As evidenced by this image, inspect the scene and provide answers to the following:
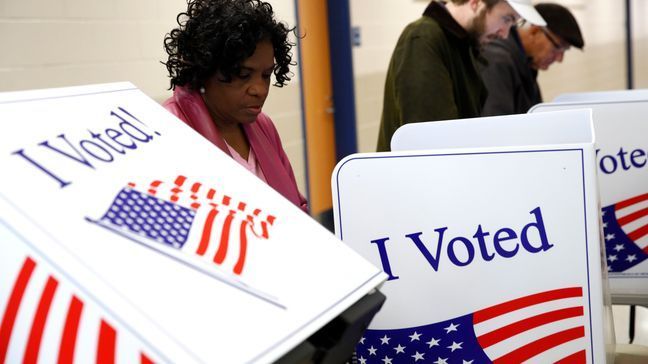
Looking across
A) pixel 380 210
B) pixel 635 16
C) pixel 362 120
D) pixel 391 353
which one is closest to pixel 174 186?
pixel 380 210

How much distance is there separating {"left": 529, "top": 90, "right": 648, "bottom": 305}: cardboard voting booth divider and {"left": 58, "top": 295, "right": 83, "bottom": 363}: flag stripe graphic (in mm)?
1499

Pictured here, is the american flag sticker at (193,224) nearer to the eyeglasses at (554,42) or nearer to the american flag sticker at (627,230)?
the american flag sticker at (627,230)

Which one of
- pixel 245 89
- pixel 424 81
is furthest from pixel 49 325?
pixel 424 81

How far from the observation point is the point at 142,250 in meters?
0.69

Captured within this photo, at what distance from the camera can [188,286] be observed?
683mm

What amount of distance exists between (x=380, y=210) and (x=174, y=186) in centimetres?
52

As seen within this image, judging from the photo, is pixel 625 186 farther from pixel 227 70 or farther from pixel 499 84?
pixel 227 70

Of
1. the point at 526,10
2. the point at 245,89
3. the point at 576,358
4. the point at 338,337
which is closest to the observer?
the point at 338,337

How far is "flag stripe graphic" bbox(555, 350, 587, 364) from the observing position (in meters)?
1.18

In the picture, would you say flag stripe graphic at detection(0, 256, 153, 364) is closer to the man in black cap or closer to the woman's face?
the woman's face

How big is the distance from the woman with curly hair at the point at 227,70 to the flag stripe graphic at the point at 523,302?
0.34 m

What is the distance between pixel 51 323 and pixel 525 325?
2.56 ft

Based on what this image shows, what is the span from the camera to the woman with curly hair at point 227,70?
1.28m

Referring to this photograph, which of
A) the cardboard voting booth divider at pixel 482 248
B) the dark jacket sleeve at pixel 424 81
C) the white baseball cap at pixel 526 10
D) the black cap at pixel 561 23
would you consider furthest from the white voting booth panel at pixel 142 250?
the black cap at pixel 561 23
